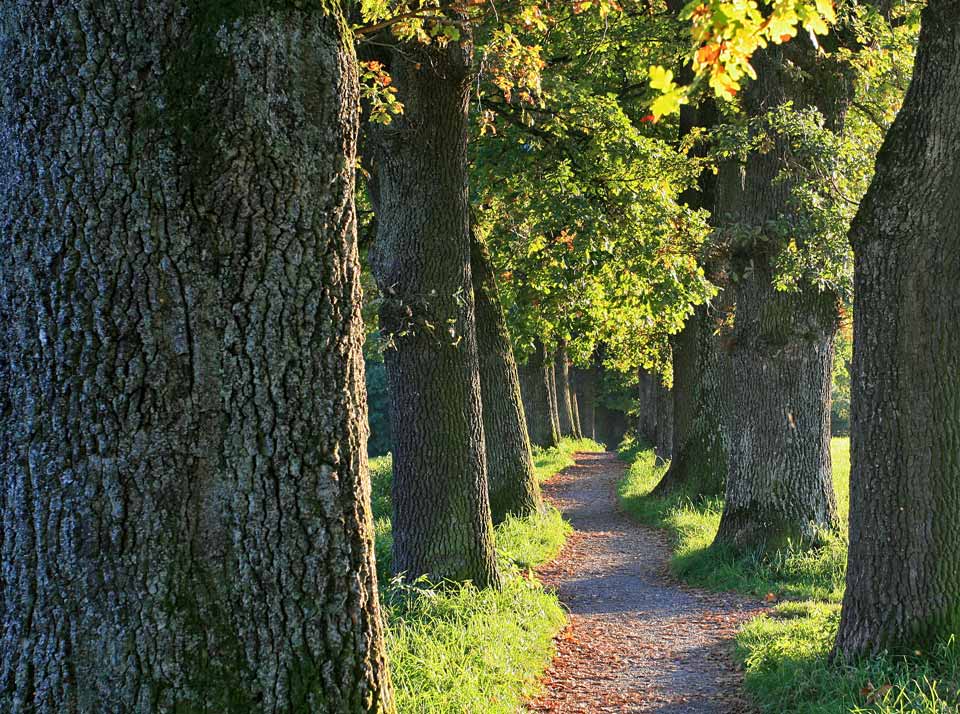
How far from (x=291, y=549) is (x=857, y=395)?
4168mm

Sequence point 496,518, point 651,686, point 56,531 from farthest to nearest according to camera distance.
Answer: point 496,518 < point 651,686 < point 56,531

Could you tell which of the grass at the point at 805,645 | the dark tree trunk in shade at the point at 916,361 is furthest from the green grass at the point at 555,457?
the dark tree trunk in shade at the point at 916,361

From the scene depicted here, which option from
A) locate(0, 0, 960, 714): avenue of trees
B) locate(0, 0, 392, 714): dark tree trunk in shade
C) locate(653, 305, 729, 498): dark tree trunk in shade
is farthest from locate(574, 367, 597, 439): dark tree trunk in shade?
locate(0, 0, 392, 714): dark tree trunk in shade

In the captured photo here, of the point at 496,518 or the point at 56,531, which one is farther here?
the point at 496,518

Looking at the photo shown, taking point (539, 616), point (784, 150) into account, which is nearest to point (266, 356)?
point (539, 616)

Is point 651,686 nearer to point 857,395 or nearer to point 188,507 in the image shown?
point 857,395

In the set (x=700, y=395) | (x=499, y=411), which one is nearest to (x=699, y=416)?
(x=700, y=395)

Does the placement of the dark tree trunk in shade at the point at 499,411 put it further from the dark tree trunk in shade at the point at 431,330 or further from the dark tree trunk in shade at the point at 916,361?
the dark tree trunk in shade at the point at 916,361

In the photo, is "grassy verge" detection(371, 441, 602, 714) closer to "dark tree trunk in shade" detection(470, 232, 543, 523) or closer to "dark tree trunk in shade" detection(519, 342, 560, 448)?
"dark tree trunk in shade" detection(470, 232, 543, 523)

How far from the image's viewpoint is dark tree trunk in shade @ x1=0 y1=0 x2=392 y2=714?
281cm

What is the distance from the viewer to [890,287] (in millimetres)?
5406

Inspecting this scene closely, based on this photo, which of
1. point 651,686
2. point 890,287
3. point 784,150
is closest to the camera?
point 890,287

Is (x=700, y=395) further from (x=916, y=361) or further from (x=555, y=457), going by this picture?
(x=555, y=457)

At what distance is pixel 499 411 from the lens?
40.8ft
